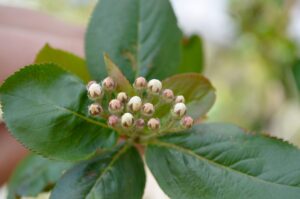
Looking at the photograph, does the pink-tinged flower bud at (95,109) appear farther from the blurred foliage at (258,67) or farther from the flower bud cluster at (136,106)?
the blurred foliage at (258,67)

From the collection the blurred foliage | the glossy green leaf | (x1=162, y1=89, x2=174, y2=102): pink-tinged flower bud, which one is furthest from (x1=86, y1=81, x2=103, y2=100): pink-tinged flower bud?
the blurred foliage

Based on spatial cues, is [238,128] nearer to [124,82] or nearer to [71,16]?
[124,82]

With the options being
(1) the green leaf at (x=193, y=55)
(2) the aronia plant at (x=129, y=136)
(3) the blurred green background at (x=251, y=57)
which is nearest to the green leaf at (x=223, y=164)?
(2) the aronia plant at (x=129, y=136)

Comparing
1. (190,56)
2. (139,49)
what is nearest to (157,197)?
(190,56)

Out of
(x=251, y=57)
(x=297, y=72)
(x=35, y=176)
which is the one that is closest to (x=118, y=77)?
(x=35, y=176)

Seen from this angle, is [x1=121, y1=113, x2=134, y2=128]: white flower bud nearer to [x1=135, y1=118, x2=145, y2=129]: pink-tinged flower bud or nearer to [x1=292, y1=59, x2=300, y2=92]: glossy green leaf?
[x1=135, y1=118, x2=145, y2=129]: pink-tinged flower bud

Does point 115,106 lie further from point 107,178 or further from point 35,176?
point 35,176
